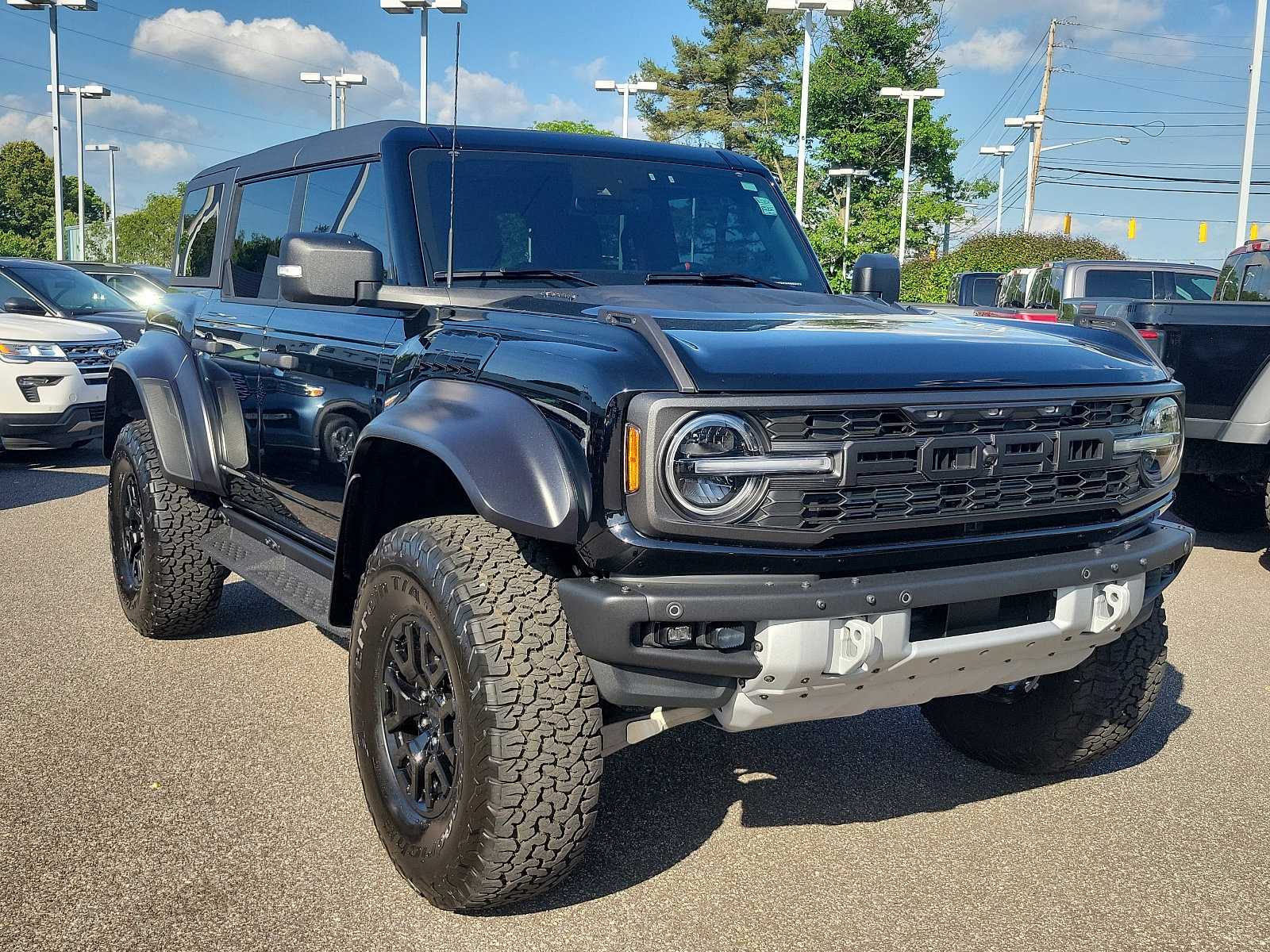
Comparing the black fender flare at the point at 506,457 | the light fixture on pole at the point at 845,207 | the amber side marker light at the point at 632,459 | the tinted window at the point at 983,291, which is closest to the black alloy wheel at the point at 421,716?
the black fender flare at the point at 506,457

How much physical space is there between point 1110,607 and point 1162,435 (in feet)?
1.60

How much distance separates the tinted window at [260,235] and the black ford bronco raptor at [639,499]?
0.55m

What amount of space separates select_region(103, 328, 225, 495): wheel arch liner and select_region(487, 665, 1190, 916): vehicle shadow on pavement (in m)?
1.96

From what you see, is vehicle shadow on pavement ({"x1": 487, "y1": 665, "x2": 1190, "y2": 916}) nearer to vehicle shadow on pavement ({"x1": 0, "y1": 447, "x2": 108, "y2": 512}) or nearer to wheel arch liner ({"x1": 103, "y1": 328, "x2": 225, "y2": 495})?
wheel arch liner ({"x1": 103, "y1": 328, "x2": 225, "y2": 495})

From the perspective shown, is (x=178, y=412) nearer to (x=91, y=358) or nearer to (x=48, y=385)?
(x=48, y=385)

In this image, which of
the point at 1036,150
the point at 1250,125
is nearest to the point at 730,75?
the point at 1036,150

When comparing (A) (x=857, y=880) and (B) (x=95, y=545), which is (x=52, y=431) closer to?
(B) (x=95, y=545)

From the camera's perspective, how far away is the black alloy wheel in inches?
114

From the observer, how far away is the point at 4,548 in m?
7.01

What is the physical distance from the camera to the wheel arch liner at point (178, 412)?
4.64m

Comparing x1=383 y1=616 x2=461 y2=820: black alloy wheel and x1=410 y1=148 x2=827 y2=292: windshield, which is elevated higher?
x1=410 y1=148 x2=827 y2=292: windshield

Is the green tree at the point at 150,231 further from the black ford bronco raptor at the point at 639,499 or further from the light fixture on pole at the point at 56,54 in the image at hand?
the black ford bronco raptor at the point at 639,499

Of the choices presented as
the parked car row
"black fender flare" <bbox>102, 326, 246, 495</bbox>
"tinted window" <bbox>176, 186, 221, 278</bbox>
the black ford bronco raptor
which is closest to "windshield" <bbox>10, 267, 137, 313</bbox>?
the parked car row

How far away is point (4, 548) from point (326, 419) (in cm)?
423
